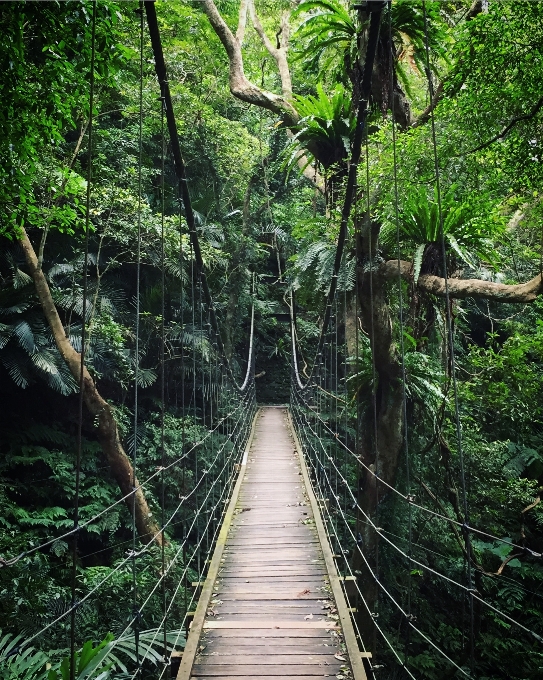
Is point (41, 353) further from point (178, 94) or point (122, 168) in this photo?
point (178, 94)

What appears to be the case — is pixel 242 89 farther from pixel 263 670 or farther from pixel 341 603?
pixel 263 670

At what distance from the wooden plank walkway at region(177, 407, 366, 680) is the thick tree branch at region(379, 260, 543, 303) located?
1.40 metres

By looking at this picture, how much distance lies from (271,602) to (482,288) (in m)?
1.62

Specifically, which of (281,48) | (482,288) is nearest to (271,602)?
(482,288)

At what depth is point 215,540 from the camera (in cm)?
281

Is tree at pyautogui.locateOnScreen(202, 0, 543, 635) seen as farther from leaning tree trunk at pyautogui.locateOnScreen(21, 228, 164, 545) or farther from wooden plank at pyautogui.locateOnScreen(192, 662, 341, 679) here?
leaning tree trunk at pyautogui.locateOnScreen(21, 228, 164, 545)

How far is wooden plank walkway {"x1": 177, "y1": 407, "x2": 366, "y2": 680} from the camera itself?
5.39 feet

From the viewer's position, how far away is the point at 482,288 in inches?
91.0

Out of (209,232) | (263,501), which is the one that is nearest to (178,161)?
(263,501)

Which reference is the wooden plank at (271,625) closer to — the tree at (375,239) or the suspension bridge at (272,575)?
the suspension bridge at (272,575)

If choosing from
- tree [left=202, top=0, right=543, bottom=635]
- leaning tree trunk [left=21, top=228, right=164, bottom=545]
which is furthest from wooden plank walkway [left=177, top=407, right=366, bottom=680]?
leaning tree trunk [left=21, top=228, right=164, bottom=545]

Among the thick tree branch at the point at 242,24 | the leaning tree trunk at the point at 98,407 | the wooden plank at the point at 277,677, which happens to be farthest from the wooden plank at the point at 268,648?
the thick tree branch at the point at 242,24

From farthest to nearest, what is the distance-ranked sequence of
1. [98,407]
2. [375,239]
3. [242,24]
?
[242,24], [98,407], [375,239]

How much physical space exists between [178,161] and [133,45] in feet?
9.13
